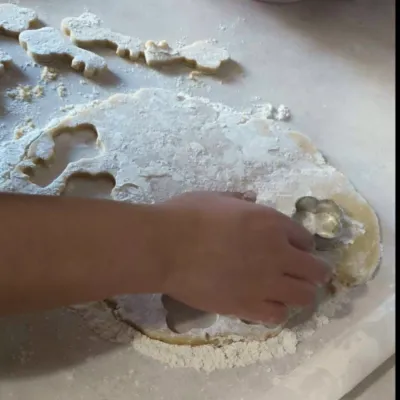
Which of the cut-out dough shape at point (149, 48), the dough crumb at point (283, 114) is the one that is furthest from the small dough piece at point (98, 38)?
the dough crumb at point (283, 114)

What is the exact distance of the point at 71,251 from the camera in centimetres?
59

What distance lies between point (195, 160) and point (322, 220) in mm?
189

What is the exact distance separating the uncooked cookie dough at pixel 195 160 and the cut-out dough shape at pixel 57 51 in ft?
0.27

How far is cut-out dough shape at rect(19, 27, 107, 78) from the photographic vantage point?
3.08 feet

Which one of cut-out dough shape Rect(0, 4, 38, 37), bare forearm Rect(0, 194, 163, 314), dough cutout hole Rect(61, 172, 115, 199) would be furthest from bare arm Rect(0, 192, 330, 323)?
cut-out dough shape Rect(0, 4, 38, 37)

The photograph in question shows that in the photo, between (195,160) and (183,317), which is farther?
(195,160)

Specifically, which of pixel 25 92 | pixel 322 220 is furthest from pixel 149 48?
pixel 322 220

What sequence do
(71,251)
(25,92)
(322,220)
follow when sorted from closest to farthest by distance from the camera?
(71,251)
(322,220)
(25,92)

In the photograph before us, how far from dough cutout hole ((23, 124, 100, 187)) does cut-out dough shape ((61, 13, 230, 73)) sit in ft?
0.60

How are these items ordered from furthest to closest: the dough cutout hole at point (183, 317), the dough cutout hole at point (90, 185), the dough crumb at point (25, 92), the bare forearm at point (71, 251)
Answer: the dough crumb at point (25, 92), the dough cutout hole at point (90, 185), the dough cutout hole at point (183, 317), the bare forearm at point (71, 251)

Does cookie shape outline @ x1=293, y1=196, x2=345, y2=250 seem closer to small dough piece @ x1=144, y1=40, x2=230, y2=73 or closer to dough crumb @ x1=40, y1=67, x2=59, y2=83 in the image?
small dough piece @ x1=144, y1=40, x2=230, y2=73

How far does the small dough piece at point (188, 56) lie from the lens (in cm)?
96

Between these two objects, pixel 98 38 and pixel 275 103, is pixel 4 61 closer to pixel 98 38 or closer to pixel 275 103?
pixel 98 38

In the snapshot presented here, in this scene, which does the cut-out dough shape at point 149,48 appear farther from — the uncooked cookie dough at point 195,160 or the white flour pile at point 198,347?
the white flour pile at point 198,347
